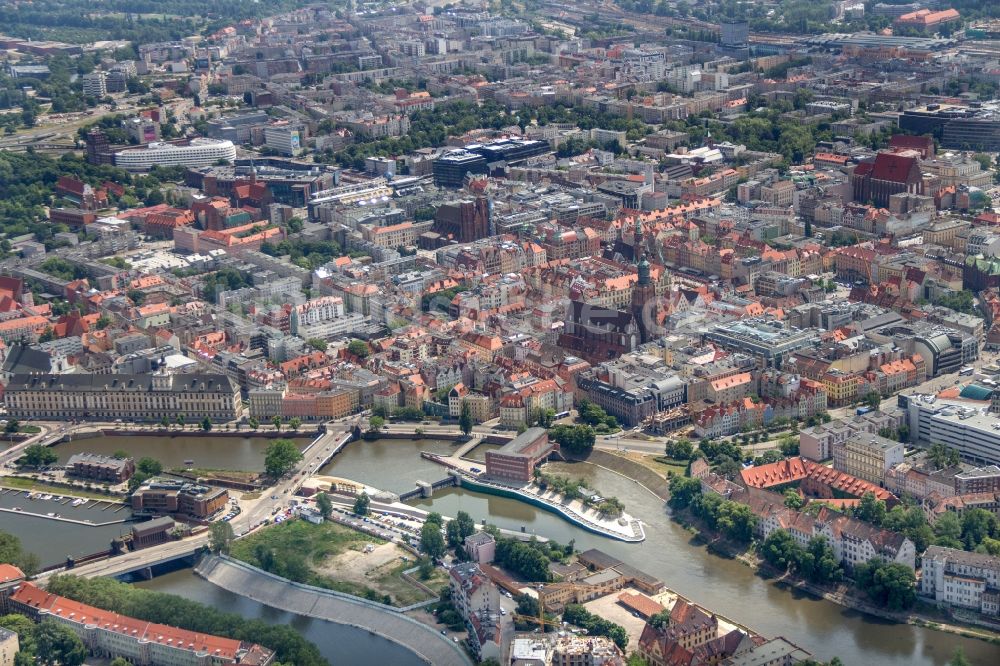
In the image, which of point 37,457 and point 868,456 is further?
point 37,457

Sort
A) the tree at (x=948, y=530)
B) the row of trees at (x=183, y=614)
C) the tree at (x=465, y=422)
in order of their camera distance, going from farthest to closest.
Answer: the tree at (x=465, y=422) < the tree at (x=948, y=530) < the row of trees at (x=183, y=614)

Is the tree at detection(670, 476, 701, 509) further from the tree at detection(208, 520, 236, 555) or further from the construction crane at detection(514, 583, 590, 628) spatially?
the tree at detection(208, 520, 236, 555)

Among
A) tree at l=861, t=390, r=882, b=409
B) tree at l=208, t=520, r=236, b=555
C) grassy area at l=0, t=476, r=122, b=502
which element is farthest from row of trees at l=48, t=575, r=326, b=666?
tree at l=861, t=390, r=882, b=409

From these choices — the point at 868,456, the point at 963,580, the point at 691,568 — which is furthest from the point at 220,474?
the point at 963,580

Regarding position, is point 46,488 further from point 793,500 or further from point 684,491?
point 793,500

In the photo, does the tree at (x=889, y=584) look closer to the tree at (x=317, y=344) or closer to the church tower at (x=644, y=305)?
the church tower at (x=644, y=305)

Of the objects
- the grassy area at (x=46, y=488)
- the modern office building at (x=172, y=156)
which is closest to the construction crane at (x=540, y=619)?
the grassy area at (x=46, y=488)

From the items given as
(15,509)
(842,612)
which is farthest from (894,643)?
(15,509)
